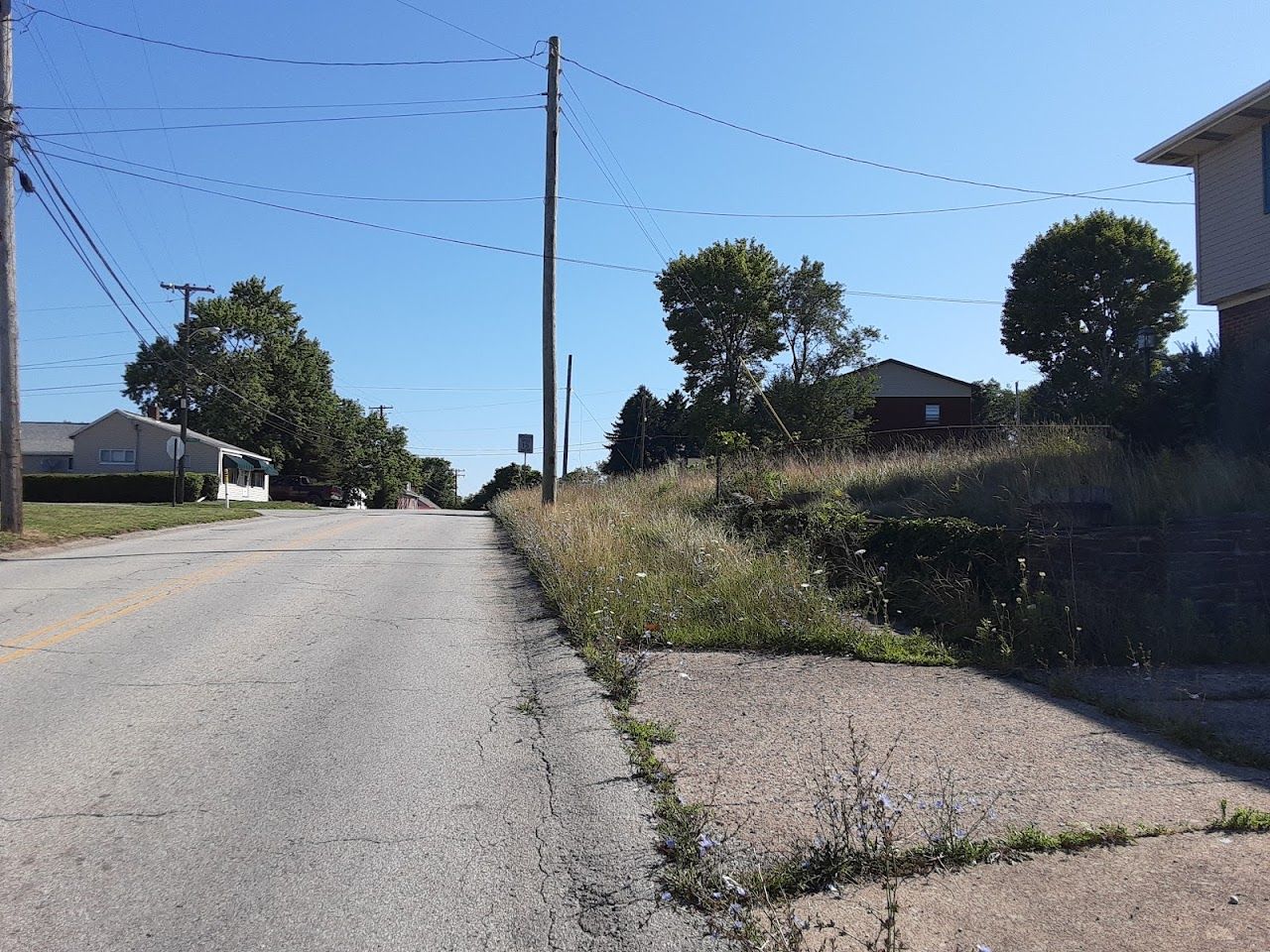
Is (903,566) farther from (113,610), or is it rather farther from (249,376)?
(249,376)

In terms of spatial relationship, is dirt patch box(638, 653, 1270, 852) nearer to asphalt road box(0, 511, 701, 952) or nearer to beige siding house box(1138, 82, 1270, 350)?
asphalt road box(0, 511, 701, 952)

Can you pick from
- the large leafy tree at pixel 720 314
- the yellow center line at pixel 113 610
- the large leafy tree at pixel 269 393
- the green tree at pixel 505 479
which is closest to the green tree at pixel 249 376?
the large leafy tree at pixel 269 393

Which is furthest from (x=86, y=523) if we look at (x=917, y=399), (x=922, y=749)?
(x=917, y=399)

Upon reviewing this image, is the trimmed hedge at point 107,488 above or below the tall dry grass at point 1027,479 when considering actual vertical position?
above

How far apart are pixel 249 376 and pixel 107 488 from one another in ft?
80.9

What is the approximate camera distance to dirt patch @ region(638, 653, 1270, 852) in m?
4.55

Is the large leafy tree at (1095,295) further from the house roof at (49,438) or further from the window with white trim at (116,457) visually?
the house roof at (49,438)

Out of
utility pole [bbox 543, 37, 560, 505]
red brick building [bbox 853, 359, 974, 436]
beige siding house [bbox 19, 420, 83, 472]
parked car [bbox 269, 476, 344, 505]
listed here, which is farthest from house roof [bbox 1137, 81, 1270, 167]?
parked car [bbox 269, 476, 344, 505]

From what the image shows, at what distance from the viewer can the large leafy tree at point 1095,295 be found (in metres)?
38.1

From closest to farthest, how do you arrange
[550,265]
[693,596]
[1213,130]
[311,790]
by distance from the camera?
[311,790] < [693,596] < [1213,130] < [550,265]

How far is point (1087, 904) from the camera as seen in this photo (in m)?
3.62

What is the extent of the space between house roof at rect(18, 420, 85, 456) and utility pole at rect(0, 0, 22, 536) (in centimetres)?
5009

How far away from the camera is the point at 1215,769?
512cm

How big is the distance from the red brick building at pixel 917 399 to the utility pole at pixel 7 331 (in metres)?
40.3
